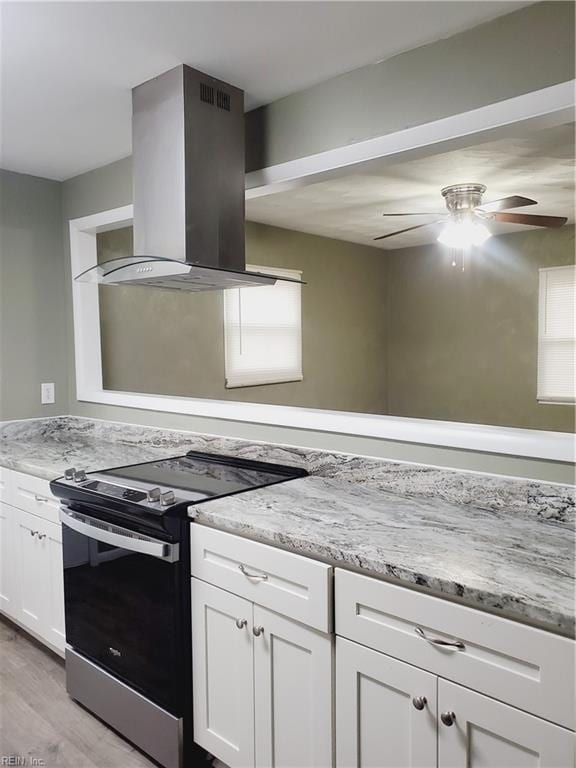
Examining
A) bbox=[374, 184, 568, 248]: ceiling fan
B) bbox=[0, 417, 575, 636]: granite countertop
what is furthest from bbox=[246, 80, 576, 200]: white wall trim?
bbox=[374, 184, 568, 248]: ceiling fan

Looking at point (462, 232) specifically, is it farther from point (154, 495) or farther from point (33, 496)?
point (33, 496)

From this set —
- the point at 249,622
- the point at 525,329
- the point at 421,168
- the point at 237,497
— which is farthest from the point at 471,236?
the point at 249,622

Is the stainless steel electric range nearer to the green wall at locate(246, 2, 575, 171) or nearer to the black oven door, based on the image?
the black oven door

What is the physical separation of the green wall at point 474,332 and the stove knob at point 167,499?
461 cm

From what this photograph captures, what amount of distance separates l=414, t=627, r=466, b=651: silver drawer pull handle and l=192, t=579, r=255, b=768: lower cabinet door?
555 millimetres

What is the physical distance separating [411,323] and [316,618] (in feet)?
17.2

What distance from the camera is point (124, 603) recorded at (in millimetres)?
2025

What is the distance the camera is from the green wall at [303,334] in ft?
12.2

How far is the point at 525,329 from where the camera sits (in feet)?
18.6

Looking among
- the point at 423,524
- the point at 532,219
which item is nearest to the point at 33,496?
the point at 423,524

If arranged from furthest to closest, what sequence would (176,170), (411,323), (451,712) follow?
(411,323)
(176,170)
(451,712)

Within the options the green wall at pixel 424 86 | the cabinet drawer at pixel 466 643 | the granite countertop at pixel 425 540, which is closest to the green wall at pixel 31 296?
the green wall at pixel 424 86

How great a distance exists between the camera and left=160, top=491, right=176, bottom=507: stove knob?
1.89 metres

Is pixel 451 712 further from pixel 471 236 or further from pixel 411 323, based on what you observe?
pixel 411 323
